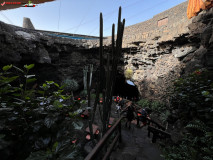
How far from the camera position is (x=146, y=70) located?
6.20 metres

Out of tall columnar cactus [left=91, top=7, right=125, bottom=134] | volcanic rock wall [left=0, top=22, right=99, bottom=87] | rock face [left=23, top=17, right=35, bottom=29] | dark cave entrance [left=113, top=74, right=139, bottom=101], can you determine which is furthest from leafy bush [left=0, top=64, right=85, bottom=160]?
rock face [left=23, top=17, right=35, bottom=29]

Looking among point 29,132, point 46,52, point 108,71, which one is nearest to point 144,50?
point 108,71

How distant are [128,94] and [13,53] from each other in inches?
327

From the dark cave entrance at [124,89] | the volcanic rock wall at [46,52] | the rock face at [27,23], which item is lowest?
the dark cave entrance at [124,89]

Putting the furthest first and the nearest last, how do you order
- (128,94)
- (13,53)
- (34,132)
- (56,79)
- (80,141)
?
1. (128,94)
2. (56,79)
3. (13,53)
4. (80,141)
5. (34,132)

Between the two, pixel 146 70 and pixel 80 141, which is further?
pixel 146 70

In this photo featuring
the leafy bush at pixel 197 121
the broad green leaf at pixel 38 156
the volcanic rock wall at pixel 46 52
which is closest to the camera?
the broad green leaf at pixel 38 156

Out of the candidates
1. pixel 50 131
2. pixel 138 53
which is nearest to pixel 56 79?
pixel 138 53

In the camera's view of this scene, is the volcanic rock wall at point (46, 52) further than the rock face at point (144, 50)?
Yes

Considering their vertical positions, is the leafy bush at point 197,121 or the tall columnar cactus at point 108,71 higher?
the tall columnar cactus at point 108,71

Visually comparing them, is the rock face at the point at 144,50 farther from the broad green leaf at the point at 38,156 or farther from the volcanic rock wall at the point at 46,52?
the broad green leaf at the point at 38,156

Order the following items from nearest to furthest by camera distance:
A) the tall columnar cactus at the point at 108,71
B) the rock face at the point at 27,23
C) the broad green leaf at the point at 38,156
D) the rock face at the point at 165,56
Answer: the broad green leaf at the point at 38,156 < the tall columnar cactus at the point at 108,71 < the rock face at the point at 165,56 < the rock face at the point at 27,23

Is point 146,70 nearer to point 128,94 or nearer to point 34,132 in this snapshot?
point 128,94

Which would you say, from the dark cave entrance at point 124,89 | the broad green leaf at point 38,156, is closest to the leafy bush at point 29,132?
the broad green leaf at point 38,156
